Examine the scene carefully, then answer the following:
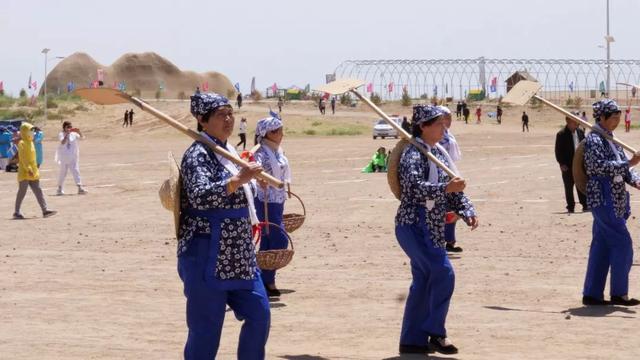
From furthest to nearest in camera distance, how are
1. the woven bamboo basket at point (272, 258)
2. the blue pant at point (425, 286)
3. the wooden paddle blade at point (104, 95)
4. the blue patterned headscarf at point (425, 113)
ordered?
the woven bamboo basket at point (272, 258) < the blue patterned headscarf at point (425, 113) < the blue pant at point (425, 286) < the wooden paddle blade at point (104, 95)

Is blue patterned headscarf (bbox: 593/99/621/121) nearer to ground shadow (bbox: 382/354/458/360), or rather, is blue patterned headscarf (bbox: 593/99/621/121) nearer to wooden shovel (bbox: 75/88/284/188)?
ground shadow (bbox: 382/354/458/360)

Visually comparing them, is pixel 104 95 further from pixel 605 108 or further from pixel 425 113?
pixel 605 108

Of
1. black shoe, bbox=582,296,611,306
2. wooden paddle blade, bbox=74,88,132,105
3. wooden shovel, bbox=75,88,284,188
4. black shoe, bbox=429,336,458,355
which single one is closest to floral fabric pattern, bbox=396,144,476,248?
black shoe, bbox=429,336,458,355

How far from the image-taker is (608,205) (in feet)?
36.2

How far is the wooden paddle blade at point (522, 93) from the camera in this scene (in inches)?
427

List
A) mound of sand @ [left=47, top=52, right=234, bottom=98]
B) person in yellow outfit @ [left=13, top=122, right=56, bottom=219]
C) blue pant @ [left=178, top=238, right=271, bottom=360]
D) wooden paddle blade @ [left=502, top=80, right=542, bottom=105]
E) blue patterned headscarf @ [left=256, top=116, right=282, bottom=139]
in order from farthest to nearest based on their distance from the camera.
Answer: mound of sand @ [left=47, top=52, right=234, bottom=98]
person in yellow outfit @ [left=13, top=122, right=56, bottom=219]
blue patterned headscarf @ [left=256, top=116, right=282, bottom=139]
wooden paddle blade @ [left=502, top=80, right=542, bottom=105]
blue pant @ [left=178, top=238, right=271, bottom=360]

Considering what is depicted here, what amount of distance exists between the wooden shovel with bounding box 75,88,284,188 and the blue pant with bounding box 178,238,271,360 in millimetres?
482

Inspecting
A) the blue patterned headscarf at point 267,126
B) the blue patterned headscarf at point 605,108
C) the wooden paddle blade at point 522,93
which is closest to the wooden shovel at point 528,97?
the wooden paddle blade at point 522,93

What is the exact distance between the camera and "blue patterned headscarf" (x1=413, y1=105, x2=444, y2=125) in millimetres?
9055

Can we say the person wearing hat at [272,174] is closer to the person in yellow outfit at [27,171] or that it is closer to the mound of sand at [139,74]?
the person in yellow outfit at [27,171]

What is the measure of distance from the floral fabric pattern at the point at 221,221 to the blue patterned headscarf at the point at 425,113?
90.0 inches

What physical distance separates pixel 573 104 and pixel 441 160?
222 feet

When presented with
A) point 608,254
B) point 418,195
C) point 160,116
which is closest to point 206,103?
point 160,116

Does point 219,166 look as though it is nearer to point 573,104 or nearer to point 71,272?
point 71,272
